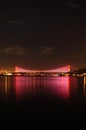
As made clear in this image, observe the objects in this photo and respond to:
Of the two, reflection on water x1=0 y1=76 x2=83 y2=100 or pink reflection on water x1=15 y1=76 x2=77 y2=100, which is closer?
reflection on water x1=0 y1=76 x2=83 y2=100

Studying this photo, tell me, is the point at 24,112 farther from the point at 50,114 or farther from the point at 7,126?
the point at 7,126

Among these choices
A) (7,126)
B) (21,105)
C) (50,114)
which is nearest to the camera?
(7,126)

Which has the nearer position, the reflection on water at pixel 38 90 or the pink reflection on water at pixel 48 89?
the reflection on water at pixel 38 90

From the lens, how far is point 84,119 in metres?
12.3

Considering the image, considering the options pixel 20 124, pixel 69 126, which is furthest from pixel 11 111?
pixel 69 126

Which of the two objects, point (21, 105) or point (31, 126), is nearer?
point (31, 126)

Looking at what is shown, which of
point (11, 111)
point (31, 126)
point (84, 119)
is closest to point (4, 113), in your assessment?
point (11, 111)

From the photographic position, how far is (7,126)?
432 inches

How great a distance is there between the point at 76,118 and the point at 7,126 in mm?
3366

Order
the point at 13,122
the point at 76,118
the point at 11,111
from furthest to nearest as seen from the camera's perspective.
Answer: the point at 11,111, the point at 76,118, the point at 13,122

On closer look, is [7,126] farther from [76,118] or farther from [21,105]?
[21,105]

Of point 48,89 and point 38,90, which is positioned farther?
point 48,89

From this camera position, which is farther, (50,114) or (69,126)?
(50,114)

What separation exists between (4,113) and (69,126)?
4.23m
